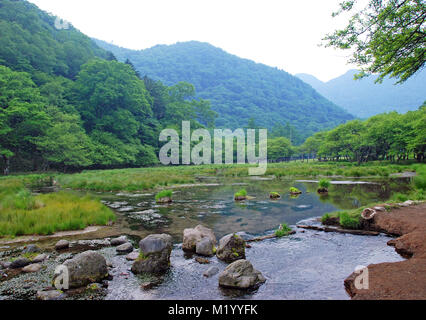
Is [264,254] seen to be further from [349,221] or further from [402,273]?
[349,221]

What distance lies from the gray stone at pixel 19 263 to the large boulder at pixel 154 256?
3.27 metres

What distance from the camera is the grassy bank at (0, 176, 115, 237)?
35.2 feet

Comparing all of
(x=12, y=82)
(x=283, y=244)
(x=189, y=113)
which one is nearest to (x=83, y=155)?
(x=12, y=82)

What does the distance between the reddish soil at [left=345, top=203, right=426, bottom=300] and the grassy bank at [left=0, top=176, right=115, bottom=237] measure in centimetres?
1098

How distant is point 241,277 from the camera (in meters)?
6.41

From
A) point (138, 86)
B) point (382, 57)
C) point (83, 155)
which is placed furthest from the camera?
point (138, 86)

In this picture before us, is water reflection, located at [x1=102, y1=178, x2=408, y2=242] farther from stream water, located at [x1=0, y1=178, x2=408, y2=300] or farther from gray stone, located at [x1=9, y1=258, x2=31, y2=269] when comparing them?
gray stone, located at [x1=9, y1=258, x2=31, y2=269]

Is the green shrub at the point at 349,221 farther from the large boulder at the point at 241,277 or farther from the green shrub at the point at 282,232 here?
the large boulder at the point at 241,277

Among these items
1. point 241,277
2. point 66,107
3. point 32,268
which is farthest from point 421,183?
point 66,107

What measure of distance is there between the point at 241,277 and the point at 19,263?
21.0 feet

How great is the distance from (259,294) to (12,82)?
5437 centimetres

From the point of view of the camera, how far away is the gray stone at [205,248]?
861 centimetres

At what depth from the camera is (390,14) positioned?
29.8 ft
